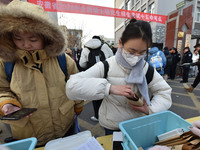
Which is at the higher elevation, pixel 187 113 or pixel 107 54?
pixel 107 54

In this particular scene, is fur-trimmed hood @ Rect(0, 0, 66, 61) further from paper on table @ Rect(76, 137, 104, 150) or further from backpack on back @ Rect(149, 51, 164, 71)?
backpack on back @ Rect(149, 51, 164, 71)

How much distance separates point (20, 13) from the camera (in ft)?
2.64

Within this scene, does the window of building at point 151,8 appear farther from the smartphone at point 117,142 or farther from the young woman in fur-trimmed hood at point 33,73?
the smartphone at point 117,142

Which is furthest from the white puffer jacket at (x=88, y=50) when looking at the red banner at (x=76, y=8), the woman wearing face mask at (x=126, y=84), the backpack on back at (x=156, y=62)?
the red banner at (x=76, y=8)

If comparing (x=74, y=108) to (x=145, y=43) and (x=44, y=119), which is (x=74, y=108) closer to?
(x=44, y=119)

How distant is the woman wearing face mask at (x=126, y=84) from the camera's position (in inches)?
29.4

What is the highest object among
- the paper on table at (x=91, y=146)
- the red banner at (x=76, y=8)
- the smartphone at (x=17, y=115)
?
the red banner at (x=76, y=8)

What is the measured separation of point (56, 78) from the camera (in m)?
1.05

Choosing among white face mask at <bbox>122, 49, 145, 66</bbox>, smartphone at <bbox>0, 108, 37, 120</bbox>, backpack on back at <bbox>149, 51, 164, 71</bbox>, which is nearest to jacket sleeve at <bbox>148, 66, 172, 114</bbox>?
white face mask at <bbox>122, 49, 145, 66</bbox>

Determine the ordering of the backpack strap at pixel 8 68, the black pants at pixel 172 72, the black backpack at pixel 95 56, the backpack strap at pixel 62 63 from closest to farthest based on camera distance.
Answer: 1. the backpack strap at pixel 8 68
2. the backpack strap at pixel 62 63
3. the black backpack at pixel 95 56
4. the black pants at pixel 172 72

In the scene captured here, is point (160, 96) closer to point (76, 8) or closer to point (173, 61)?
point (173, 61)

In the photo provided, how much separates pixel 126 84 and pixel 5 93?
97cm

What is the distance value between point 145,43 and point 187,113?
2782 millimetres

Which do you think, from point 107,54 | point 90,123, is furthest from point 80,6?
point 90,123
